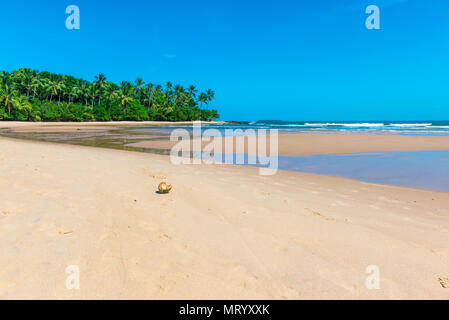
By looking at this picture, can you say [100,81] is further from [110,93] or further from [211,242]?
[211,242]

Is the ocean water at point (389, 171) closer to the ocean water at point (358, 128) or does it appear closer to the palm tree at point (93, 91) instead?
the ocean water at point (358, 128)

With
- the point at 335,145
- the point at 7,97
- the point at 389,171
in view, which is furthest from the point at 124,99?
the point at 389,171

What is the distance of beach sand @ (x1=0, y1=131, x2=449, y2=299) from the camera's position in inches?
86.1

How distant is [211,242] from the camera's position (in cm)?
298

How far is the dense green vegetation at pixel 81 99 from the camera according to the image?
58.6m

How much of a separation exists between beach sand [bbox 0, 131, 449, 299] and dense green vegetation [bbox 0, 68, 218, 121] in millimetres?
65718

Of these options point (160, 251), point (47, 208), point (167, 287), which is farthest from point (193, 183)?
point (167, 287)

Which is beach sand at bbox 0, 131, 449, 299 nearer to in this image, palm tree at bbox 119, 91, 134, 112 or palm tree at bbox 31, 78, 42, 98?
palm tree at bbox 31, 78, 42, 98

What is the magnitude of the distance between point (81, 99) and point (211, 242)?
91.7m

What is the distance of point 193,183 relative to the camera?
5895mm

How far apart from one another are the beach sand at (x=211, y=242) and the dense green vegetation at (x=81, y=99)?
216 feet
